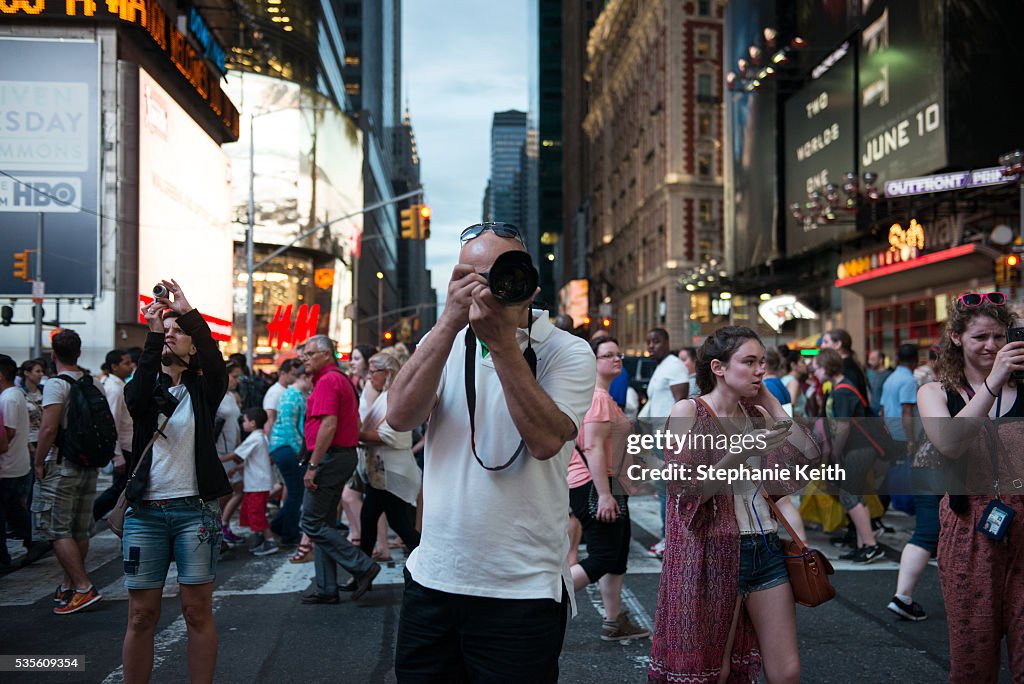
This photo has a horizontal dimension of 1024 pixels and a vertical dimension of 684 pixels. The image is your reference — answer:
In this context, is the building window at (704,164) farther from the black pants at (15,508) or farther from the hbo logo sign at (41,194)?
the black pants at (15,508)

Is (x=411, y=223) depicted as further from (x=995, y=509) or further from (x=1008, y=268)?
(x=995, y=509)

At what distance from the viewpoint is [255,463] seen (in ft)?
30.6

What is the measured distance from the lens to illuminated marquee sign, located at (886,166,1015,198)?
18906mm

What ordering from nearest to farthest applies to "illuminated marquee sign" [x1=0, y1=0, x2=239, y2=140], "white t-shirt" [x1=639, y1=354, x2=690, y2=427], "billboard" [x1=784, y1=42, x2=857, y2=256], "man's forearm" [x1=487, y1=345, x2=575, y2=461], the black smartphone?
"man's forearm" [x1=487, y1=345, x2=575, y2=461] < the black smartphone < "white t-shirt" [x1=639, y1=354, x2=690, y2=427] < "illuminated marquee sign" [x1=0, y1=0, x2=239, y2=140] < "billboard" [x1=784, y1=42, x2=857, y2=256]

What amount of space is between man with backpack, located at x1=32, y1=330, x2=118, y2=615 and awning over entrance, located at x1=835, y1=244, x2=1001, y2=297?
1876cm

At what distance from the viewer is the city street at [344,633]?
514 centimetres

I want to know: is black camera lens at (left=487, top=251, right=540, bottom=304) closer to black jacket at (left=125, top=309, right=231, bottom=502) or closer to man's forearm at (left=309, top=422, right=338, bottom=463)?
black jacket at (left=125, top=309, right=231, bottom=502)

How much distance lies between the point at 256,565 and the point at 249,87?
56.1 meters

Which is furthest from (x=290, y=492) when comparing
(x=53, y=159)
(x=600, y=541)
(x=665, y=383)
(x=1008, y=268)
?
(x=53, y=159)

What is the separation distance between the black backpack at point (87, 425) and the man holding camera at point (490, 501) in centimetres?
479

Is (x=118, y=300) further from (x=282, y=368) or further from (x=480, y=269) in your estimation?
(x=480, y=269)

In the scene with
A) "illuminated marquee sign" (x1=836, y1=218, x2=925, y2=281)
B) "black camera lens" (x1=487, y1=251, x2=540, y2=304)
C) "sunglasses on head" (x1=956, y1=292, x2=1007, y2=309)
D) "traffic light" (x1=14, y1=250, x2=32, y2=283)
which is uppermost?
"illuminated marquee sign" (x1=836, y1=218, x2=925, y2=281)

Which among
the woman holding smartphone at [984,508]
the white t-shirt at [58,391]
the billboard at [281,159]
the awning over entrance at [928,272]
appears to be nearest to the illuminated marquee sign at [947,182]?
the awning over entrance at [928,272]
